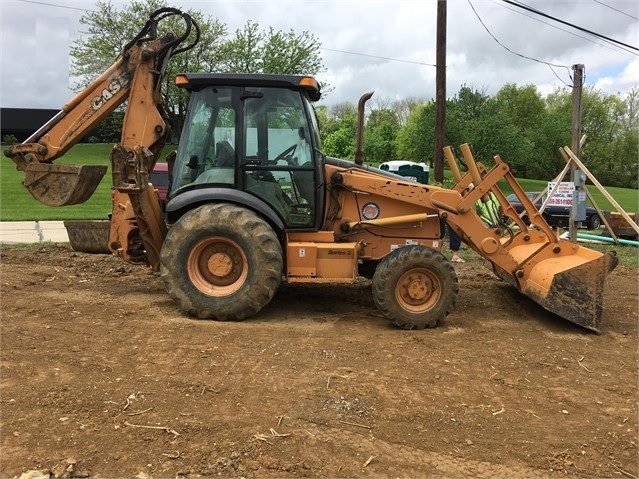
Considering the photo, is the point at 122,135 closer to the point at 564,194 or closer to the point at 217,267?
the point at 217,267

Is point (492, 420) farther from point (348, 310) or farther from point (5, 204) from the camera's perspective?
point (5, 204)

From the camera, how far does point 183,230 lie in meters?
5.74

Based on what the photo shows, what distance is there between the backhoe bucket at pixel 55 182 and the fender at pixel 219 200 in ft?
3.69

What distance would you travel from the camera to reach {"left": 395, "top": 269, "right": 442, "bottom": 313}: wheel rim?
5.82 meters

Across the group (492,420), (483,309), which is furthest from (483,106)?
(492,420)

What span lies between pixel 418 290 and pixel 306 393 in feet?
7.46

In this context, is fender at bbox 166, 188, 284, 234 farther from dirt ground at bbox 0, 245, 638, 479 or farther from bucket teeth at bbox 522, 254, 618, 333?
bucket teeth at bbox 522, 254, 618, 333

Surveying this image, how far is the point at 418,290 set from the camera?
230 inches

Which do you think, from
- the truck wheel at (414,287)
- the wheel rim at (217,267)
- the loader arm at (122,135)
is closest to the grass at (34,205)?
the loader arm at (122,135)

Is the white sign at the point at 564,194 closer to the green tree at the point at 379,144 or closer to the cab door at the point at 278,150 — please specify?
the cab door at the point at 278,150

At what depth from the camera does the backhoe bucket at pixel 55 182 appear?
20.1ft

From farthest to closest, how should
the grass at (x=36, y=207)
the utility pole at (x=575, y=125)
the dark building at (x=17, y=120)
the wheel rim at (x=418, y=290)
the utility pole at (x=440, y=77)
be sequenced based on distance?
the dark building at (x=17, y=120)
the grass at (x=36, y=207)
the utility pole at (x=440, y=77)
the utility pole at (x=575, y=125)
the wheel rim at (x=418, y=290)

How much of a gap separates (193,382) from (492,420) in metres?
2.16

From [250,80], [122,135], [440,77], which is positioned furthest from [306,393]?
[440,77]
